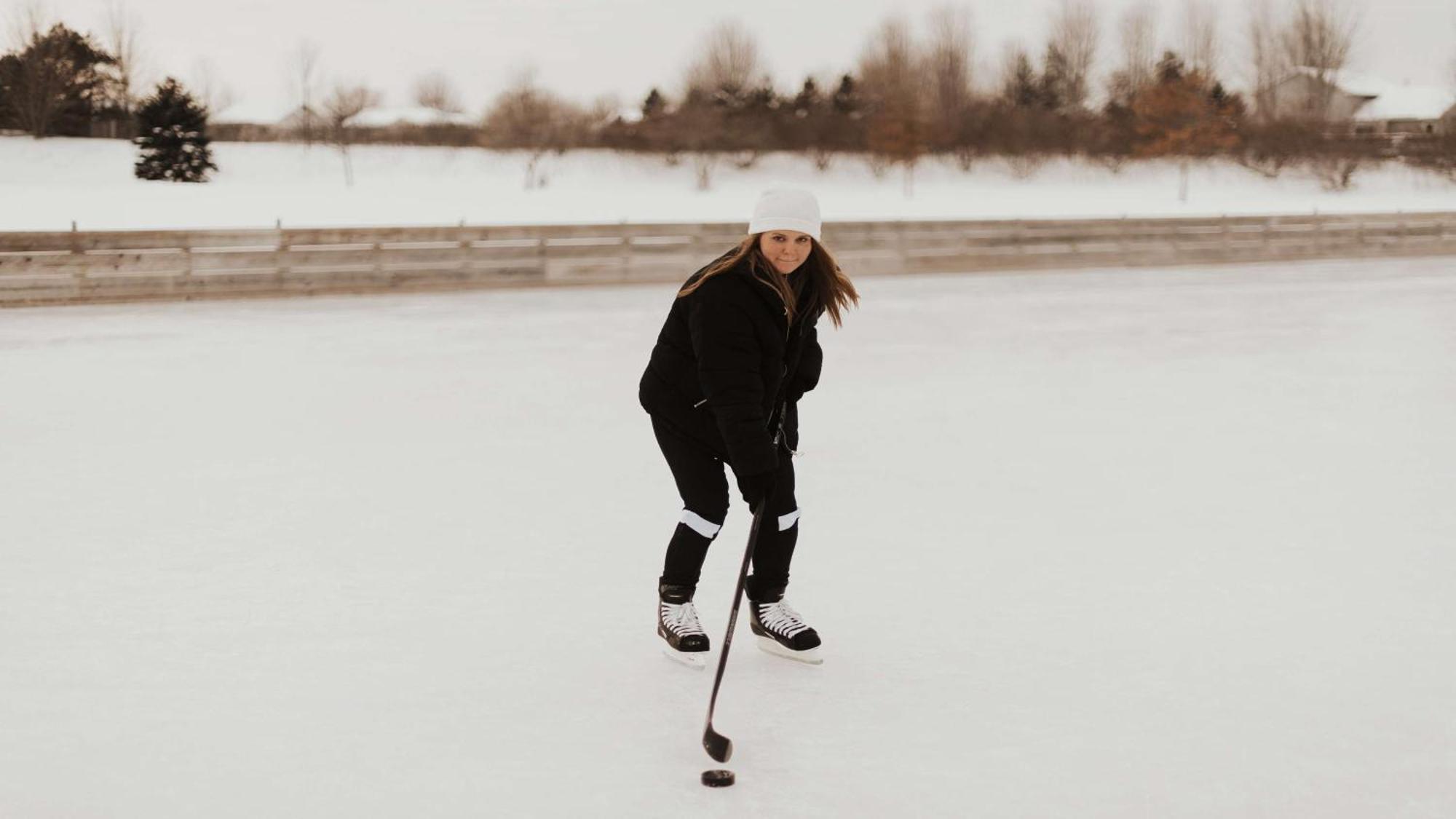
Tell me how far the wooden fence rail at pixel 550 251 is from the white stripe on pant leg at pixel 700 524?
12.8 meters

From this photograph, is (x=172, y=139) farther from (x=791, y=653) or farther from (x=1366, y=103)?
(x=1366, y=103)

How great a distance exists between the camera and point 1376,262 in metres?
22.0

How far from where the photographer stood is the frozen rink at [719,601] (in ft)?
9.89

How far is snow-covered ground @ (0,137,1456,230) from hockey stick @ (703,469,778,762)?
102ft

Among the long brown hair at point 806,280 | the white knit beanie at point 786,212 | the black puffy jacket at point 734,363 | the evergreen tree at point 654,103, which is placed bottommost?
the black puffy jacket at point 734,363

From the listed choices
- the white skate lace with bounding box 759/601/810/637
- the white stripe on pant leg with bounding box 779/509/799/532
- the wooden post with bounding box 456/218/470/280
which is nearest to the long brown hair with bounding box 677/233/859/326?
the white stripe on pant leg with bounding box 779/509/799/532

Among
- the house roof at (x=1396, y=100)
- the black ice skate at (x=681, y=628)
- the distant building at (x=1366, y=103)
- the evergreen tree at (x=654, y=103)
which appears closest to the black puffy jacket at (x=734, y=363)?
the black ice skate at (x=681, y=628)

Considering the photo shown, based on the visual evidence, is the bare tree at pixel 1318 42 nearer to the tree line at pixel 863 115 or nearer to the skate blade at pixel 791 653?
the tree line at pixel 863 115

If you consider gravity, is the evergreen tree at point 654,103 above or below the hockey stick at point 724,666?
above

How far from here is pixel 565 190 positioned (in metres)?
41.6

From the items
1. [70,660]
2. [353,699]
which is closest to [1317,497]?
[353,699]

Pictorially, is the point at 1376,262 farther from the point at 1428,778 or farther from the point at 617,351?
the point at 1428,778

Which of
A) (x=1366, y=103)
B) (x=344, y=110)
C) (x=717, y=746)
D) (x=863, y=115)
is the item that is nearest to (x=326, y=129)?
(x=344, y=110)

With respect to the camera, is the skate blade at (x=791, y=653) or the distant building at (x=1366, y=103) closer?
the skate blade at (x=791, y=653)
